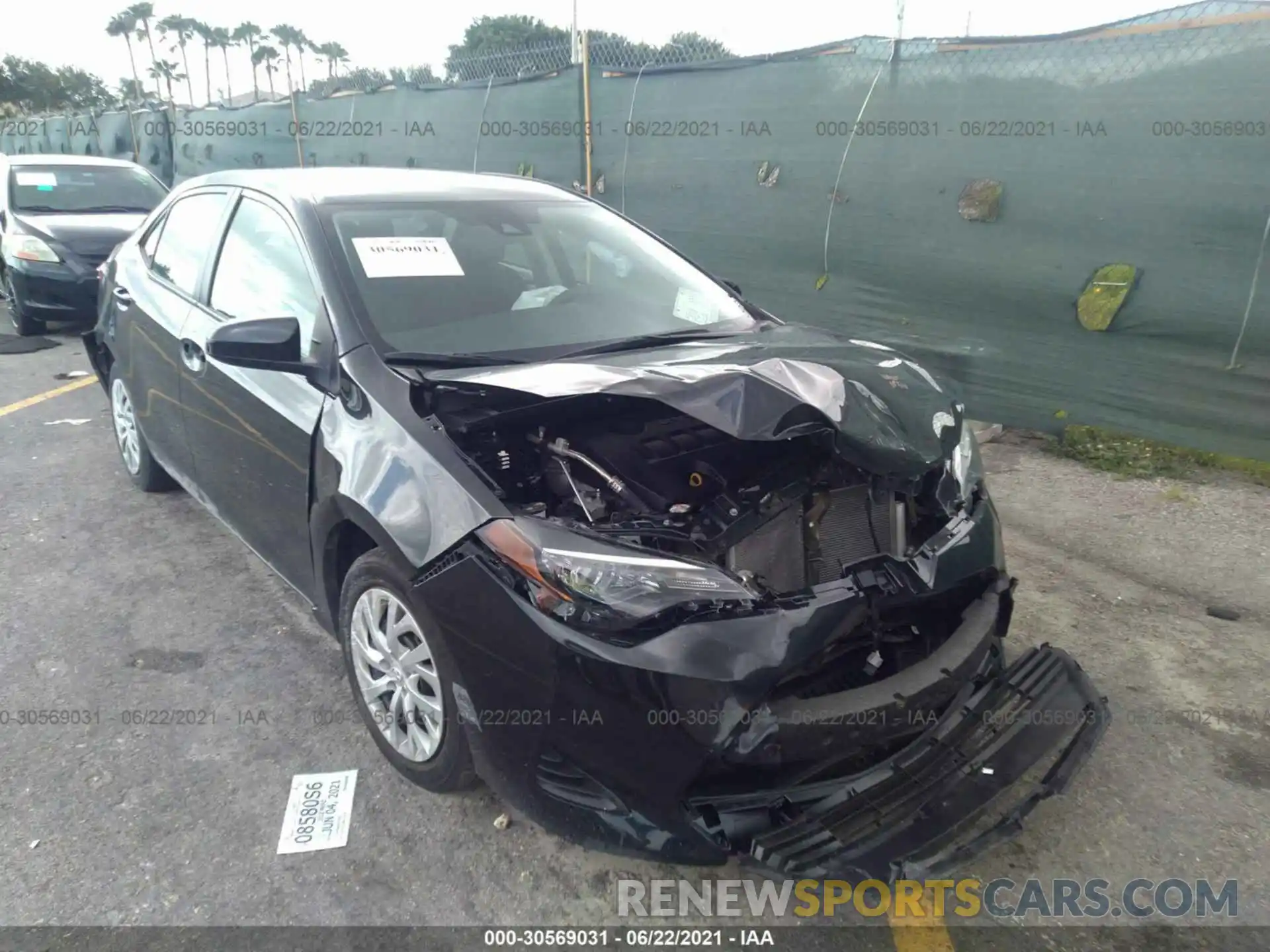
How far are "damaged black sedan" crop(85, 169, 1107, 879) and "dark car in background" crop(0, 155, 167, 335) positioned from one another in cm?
593

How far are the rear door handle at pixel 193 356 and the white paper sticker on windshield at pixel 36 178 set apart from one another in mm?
6959

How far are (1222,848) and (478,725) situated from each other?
200 centimetres

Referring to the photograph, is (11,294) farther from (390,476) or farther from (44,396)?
(390,476)

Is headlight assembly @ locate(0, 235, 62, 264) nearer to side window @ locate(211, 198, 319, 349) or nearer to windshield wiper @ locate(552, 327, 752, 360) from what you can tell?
side window @ locate(211, 198, 319, 349)

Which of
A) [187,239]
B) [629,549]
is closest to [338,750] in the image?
[629,549]

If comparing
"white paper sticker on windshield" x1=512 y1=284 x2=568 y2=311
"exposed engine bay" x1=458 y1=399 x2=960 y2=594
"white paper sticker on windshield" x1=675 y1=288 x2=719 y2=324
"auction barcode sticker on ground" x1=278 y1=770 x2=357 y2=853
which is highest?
"white paper sticker on windshield" x1=512 y1=284 x2=568 y2=311

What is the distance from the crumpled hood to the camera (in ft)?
7.09

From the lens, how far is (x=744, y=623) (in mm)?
1948

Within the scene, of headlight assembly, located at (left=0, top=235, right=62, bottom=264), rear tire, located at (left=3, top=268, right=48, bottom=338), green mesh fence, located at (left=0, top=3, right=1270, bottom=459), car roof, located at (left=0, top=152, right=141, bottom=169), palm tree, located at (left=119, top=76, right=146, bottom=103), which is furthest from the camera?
palm tree, located at (left=119, top=76, right=146, bottom=103)

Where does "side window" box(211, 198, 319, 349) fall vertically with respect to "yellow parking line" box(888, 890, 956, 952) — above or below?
above

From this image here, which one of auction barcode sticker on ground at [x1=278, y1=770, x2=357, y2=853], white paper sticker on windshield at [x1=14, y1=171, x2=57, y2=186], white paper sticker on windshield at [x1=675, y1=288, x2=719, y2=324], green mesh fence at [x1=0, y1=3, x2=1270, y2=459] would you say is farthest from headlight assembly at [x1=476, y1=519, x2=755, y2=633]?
white paper sticker on windshield at [x1=14, y1=171, x2=57, y2=186]

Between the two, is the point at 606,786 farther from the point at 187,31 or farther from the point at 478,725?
the point at 187,31

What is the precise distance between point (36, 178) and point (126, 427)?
587cm

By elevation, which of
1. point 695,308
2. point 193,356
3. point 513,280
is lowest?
point 193,356
